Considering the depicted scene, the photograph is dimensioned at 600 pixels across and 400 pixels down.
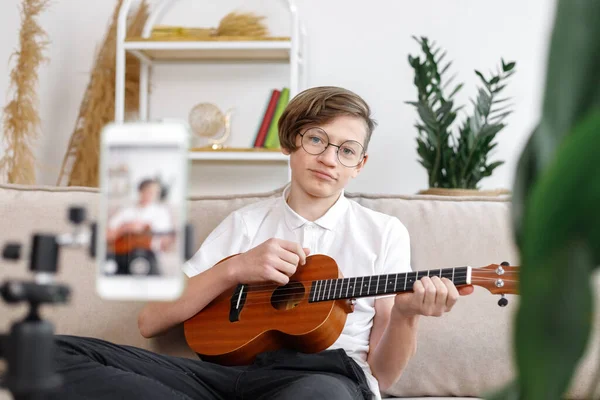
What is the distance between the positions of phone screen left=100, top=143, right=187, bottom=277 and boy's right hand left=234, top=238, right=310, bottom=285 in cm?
96

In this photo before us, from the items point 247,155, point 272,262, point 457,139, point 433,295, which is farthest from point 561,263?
point 247,155

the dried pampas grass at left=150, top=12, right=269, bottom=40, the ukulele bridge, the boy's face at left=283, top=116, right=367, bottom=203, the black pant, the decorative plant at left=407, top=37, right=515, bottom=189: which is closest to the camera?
the black pant

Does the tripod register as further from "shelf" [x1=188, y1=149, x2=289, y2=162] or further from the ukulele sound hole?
"shelf" [x1=188, y1=149, x2=289, y2=162]

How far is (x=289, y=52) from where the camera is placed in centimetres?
290

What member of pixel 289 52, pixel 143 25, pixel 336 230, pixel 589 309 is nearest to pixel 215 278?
pixel 336 230

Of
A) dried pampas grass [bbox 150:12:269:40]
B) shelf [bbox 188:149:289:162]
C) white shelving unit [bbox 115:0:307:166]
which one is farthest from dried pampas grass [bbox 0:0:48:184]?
shelf [bbox 188:149:289:162]

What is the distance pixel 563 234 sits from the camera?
0.33 meters

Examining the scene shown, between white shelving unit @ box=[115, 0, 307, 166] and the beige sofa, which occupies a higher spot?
white shelving unit @ box=[115, 0, 307, 166]

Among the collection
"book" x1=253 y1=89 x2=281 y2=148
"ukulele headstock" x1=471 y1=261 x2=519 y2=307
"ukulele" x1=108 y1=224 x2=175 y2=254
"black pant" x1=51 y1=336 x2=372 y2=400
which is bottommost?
"black pant" x1=51 y1=336 x2=372 y2=400

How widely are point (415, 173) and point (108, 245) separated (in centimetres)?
255

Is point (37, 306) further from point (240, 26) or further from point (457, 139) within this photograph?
point (240, 26)

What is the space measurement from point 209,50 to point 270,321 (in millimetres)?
1709

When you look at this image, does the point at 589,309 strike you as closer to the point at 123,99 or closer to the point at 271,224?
the point at 271,224

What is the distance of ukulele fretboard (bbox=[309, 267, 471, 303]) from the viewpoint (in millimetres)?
1374
